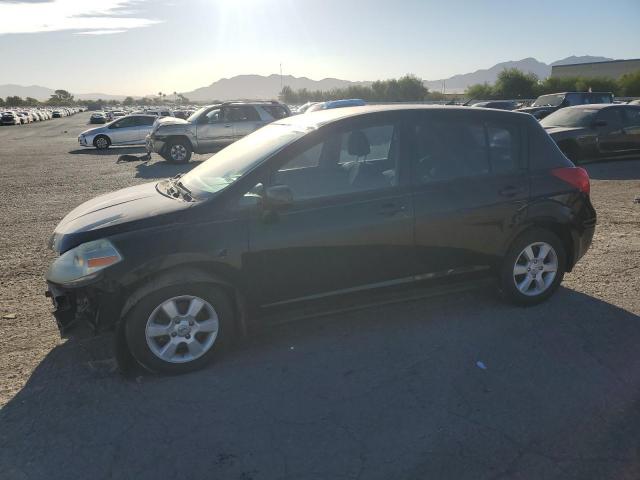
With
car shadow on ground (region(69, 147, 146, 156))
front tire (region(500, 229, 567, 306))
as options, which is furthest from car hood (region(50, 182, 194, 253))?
car shadow on ground (region(69, 147, 146, 156))

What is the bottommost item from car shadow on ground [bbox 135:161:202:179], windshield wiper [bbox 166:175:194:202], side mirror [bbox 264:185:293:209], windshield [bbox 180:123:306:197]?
car shadow on ground [bbox 135:161:202:179]

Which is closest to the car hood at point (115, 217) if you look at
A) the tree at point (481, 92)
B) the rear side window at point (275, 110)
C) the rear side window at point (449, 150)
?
the rear side window at point (449, 150)

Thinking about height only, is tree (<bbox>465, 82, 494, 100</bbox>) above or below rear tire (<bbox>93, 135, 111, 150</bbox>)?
above

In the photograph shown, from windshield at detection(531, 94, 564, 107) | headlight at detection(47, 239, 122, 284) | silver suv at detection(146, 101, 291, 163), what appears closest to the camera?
headlight at detection(47, 239, 122, 284)

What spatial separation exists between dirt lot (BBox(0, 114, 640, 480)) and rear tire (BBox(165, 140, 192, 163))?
1126 centimetres

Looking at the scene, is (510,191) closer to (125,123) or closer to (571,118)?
(571,118)

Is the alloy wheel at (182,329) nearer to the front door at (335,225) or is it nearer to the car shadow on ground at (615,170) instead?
the front door at (335,225)

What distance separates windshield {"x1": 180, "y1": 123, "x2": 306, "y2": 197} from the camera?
3777 millimetres

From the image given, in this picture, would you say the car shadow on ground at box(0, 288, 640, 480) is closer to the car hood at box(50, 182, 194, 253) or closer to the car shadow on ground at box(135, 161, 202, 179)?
the car hood at box(50, 182, 194, 253)

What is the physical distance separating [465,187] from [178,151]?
13094 mm

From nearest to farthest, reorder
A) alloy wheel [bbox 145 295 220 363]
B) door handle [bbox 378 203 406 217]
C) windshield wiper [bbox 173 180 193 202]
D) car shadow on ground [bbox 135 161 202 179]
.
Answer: alloy wheel [bbox 145 295 220 363] → windshield wiper [bbox 173 180 193 202] → door handle [bbox 378 203 406 217] → car shadow on ground [bbox 135 161 202 179]

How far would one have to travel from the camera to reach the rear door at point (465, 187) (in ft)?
13.2

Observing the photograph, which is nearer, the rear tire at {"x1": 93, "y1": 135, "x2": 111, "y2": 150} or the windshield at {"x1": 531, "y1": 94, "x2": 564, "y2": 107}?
the rear tire at {"x1": 93, "y1": 135, "x2": 111, "y2": 150}

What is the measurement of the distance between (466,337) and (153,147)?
46.3 feet
